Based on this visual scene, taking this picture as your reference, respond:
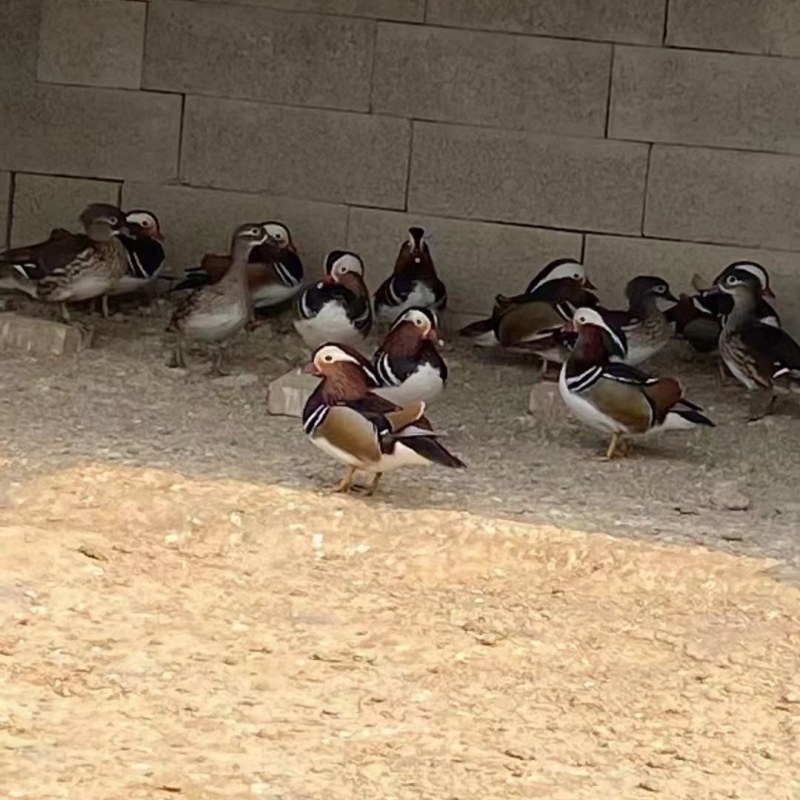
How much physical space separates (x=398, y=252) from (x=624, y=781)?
4.60 metres

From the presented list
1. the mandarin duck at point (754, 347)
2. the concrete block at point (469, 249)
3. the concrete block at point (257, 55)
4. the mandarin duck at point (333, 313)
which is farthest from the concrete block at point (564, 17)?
the mandarin duck at point (333, 313)

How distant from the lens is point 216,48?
8.23m

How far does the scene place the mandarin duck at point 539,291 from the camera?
7.65 metres

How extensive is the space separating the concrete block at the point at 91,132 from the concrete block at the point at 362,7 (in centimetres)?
65

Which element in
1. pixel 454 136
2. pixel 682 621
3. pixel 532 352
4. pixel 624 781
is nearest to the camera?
pixel 624 781

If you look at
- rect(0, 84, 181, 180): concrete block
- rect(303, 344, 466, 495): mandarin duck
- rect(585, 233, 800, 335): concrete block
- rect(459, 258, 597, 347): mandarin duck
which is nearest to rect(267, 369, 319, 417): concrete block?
rect(303, 344, 466, 495): mandarin duck

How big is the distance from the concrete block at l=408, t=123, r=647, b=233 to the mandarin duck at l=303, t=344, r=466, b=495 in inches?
90.5

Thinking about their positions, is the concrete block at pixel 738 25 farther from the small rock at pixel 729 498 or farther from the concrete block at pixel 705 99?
the small rock at pixel 729 498

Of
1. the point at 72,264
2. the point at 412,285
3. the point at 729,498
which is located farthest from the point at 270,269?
the point at 729,498

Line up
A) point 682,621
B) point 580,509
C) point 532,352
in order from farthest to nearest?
point 532,352, point 580,509, point 682,621

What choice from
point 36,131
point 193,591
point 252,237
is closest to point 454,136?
point 252,237

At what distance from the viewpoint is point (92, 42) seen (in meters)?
8.30

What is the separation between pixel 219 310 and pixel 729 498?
7.73ft

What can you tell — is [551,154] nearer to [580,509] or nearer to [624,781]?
[580,509]
